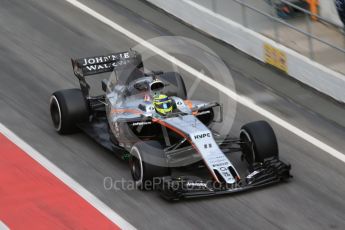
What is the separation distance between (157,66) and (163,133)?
5350 mm

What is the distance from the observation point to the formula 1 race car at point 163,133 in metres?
13.7

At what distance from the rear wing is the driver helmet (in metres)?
1.85

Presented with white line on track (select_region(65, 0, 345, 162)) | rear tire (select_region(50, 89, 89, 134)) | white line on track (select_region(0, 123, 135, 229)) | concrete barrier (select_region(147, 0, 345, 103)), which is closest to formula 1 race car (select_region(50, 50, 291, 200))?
rear tire (select_region(50, 89, 89, 134))

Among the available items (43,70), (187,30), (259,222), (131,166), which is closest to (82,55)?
(43,70)

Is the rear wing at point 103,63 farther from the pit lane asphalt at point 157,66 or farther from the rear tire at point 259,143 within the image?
the rear tire at point 259,143

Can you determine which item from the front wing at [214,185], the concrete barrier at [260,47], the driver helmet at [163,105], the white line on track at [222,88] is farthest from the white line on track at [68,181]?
the concrete barrier at [260,47]

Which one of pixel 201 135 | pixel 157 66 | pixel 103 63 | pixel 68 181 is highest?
pixel 201 135

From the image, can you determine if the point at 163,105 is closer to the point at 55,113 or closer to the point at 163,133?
the point at 163,133

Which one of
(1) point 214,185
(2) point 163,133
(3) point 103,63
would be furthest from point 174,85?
(1) point 214,185

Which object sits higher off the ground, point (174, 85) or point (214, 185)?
point (174, 85)

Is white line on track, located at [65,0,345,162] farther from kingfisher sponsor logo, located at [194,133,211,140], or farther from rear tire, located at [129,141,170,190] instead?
rear tire, located at [129,141,170,190]

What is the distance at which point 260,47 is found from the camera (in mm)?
20078

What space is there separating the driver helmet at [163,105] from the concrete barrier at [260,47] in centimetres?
478

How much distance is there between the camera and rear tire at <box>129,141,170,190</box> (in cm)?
1373
